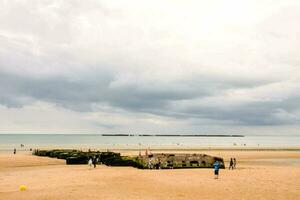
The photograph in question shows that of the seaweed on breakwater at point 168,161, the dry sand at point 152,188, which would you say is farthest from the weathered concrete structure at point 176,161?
the dry sand at point 152,188

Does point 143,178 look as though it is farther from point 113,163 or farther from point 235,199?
point 113,163

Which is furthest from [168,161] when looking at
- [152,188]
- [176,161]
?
[152,188]

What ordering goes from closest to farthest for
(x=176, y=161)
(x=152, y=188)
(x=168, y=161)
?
1. (x=152, y=188)
2. (x=168, y=161)
3. (x=176, y=161)

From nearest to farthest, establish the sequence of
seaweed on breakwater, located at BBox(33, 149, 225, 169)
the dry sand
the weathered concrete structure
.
→ the dry sand < the weathered concrete structure < seaweed on breakwater, located at BBox(33, 149, 225, 169)

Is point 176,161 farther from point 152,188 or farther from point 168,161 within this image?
point 152,188

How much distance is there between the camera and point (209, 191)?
26.8m

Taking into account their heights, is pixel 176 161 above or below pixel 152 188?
above

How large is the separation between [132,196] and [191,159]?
2445 cm

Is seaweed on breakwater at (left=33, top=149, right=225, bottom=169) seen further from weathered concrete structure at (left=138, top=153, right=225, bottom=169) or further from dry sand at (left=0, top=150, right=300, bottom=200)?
dry sand at (left=0, top=150, right=300, bottom=200)

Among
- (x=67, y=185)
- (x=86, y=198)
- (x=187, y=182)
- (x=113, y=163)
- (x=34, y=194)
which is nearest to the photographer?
(x=86, y=198)

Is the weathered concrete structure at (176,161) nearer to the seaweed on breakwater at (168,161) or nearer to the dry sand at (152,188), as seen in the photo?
the seaweed on breakwater at (168,161)

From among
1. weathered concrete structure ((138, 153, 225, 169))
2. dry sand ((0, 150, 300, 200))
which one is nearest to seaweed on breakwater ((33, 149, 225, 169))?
weathered concrete structure ((138, 153, 225, 169))

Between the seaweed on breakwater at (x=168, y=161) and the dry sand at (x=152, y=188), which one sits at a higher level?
the seaweed on breakwater at (x=168, y=161)

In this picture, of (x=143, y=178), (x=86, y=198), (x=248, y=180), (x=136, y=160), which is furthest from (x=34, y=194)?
(x=136, y=160)
